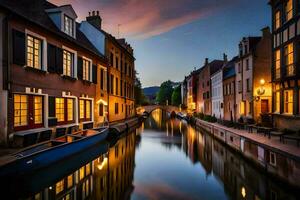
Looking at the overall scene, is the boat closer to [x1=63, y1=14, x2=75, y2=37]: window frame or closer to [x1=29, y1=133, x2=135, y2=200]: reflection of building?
[x1=29, y1=133, x2=135, y2=200]: reflection of building

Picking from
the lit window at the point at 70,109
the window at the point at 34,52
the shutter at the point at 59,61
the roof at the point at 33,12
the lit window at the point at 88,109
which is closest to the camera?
the roof at the point at 33,12

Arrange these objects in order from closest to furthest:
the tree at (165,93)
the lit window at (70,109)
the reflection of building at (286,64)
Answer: the reflection of building at (286,64) → the lit window at (70,109) → the tree at (165,93)

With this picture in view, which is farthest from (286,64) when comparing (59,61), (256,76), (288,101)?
(59,61)

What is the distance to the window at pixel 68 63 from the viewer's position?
18.1 metres

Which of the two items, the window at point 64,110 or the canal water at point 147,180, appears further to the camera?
the window at point 64,110

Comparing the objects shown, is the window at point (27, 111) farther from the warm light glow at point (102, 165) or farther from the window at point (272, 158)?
the window at point (272, 158)

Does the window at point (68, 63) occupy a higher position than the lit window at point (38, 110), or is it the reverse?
the window at point (68, 63)

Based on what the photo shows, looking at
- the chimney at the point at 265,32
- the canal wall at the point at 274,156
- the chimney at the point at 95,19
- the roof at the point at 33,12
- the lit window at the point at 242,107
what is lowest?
the canal wall at the point at 274,156

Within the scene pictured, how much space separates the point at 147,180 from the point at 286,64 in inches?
469

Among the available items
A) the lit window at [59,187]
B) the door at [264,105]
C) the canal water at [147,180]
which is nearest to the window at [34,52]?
the canal water at [147,180]

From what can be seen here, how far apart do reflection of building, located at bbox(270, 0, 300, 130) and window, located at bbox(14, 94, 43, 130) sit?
48.9ft

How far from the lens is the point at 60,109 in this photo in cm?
1738

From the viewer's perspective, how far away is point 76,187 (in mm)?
10125

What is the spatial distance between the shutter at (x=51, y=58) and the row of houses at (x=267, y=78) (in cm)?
1450
